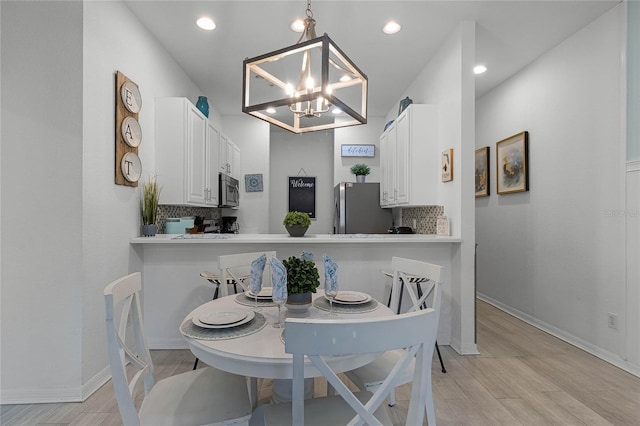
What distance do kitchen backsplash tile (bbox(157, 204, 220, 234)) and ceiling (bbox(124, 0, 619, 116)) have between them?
162cm

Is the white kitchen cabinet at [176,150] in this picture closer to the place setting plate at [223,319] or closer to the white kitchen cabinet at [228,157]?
the white kitchen cabinet at [228,157]

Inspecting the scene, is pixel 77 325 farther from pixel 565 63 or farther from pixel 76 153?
pixel 565 63

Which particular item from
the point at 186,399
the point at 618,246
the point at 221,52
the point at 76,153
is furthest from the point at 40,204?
the point at 618,246

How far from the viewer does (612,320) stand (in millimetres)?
2574

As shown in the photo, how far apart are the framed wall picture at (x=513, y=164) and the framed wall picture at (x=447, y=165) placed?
3.64 ft

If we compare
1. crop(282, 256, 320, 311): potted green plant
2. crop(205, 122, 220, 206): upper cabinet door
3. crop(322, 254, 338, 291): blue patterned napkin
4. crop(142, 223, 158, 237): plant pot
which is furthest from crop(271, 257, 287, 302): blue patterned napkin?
crop(205, 122, 220, 206): upper cabinet door

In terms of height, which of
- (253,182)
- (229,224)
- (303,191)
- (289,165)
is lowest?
(229,224)

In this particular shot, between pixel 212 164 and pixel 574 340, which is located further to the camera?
pixel 212 164

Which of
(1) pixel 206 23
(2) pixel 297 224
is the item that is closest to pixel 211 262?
(2) pixel 297 224

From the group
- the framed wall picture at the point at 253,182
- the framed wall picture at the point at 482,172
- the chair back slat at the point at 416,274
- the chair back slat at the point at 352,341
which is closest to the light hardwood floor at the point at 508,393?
the chair back slat at the point at 416,274

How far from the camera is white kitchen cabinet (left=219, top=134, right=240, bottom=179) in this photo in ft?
14.1

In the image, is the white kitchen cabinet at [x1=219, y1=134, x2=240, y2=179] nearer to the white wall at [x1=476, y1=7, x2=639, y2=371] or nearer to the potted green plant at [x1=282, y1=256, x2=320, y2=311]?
the potted green plant at [x1=282, y1=256, x2=320, y2=311]

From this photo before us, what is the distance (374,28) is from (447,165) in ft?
4.63

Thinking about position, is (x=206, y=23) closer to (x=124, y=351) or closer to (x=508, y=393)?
(x=124, y=351)
